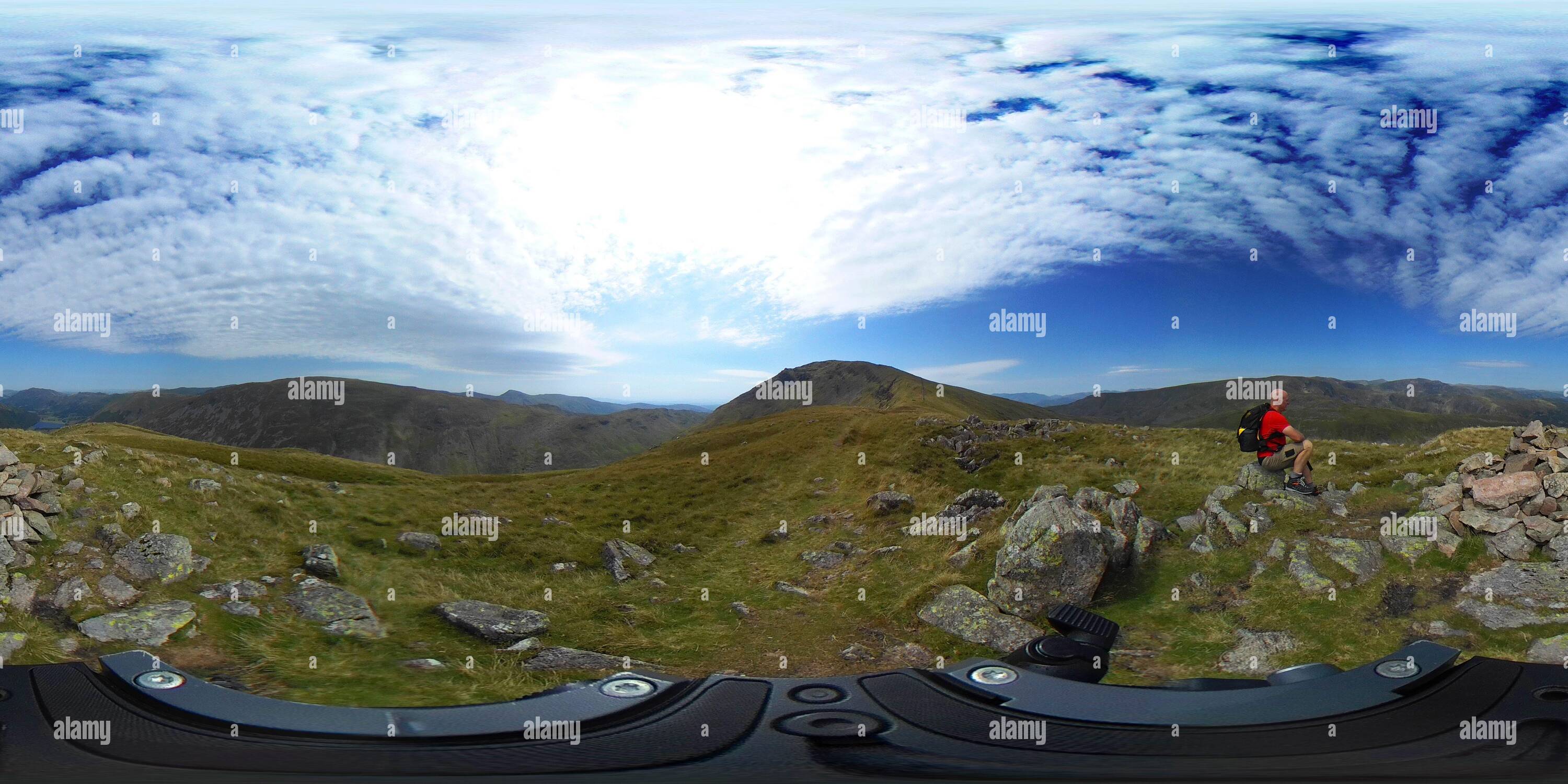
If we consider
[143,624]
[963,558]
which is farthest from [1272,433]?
[143,624]

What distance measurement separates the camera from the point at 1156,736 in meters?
2.79

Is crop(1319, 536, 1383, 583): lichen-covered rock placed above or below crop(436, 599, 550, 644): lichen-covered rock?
above

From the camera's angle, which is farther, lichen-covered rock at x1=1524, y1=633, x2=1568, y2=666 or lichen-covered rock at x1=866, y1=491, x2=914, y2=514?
lichen-covered rock at x1=866, y1=491, x2=914, y2=514

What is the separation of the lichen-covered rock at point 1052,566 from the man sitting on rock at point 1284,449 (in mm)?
4635

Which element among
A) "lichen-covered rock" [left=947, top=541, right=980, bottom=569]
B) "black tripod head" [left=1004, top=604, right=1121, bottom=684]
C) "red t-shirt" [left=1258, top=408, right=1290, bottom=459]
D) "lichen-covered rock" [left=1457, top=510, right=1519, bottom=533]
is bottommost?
"lichen-covered rock" [left=947, top=541, right=980, bottom=569]

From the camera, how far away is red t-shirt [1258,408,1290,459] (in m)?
11.2

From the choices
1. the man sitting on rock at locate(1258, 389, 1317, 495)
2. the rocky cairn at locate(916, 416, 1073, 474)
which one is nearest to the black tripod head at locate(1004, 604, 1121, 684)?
the man sitting on rock at locate(1258, 389, 1317, 495)

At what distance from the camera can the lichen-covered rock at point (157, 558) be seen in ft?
23.6

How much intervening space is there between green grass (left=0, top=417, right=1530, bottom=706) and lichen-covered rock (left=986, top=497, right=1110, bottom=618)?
1.53 ft

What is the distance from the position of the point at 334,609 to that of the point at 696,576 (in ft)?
22.5

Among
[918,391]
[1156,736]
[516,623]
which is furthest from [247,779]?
[918,391]

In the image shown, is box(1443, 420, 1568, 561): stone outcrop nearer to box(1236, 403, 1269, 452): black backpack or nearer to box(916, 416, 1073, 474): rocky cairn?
box(1236, 403, 1269, 452): black backpack

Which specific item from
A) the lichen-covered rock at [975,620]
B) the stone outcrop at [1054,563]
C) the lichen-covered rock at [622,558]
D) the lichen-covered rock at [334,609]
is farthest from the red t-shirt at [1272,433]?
the lichen-covered rock at [334,609]

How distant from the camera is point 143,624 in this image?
6.43 metres
